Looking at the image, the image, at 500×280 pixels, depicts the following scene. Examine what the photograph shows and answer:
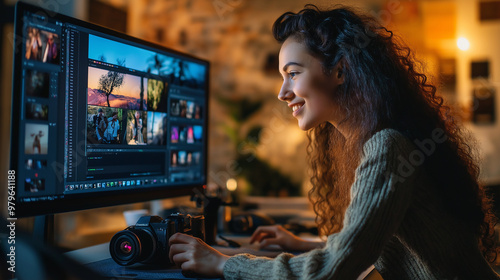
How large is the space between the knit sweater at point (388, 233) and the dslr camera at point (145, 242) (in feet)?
0.56

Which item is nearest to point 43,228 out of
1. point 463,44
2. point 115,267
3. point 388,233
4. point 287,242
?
point 115,267

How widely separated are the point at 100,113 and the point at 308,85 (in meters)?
0.48

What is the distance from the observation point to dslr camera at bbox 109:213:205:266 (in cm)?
86

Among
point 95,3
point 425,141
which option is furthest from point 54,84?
point 95,3

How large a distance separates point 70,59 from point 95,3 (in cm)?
238

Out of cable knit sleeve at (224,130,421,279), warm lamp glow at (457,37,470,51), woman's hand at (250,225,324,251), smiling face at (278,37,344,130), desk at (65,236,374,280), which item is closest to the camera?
cable knit sleeve at (224,130,421,279)

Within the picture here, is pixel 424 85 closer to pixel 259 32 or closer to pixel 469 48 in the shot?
pixel 469 48

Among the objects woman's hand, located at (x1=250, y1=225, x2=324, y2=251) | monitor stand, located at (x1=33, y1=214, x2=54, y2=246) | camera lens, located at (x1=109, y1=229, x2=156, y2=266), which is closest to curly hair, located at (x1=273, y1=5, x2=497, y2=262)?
woman's hand, located at (x1=250, y1=225, x2=324, y2=251)

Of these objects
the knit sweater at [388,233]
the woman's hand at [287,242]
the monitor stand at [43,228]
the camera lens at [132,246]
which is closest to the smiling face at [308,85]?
the knit sweater at [388,233]

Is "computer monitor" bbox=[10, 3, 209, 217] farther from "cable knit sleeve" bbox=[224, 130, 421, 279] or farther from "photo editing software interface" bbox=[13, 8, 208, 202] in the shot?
"cable knit sleeve" bbox=[224, 130, 421, 279]

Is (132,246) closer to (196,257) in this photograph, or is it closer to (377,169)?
(196,257)

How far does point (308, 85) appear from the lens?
3.22 feet

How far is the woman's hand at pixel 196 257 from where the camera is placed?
0.80 metres

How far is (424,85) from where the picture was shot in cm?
103
